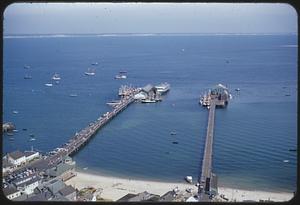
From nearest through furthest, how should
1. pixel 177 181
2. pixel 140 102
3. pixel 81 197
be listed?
pixel 81 197 < pixel 177 181 < pixel 140 102

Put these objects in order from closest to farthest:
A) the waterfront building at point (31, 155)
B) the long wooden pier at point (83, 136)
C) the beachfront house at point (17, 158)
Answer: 1. the beachfront house at point (17, 158)
2. the waterfront building at point (31, 155)
3. the long wooden pier at point (83, 136)

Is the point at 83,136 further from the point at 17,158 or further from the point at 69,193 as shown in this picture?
the point at 69,193

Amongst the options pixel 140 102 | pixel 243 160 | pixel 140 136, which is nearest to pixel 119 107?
pixel 140 102

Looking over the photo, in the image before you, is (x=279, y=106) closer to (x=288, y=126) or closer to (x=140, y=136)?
(x=288, y=126)

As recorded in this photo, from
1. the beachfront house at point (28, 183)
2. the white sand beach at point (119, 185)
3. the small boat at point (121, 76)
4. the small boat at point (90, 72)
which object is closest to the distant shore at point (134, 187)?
the white sand beach at point (119, 185)

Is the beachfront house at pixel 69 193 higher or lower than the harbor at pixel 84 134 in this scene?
lower

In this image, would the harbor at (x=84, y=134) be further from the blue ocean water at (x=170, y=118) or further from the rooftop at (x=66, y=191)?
the rooftop at (x=66, y=191)
